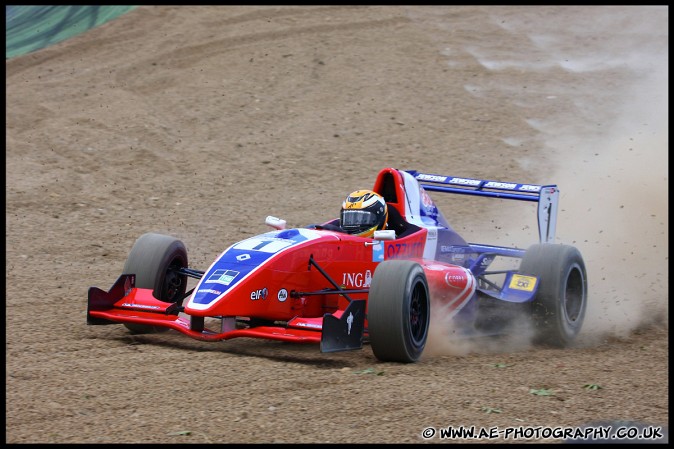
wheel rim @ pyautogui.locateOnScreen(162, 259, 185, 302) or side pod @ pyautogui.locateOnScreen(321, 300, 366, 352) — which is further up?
wheel rim @ pyautogui.locateOnScreen(162, 259, 185, 302)

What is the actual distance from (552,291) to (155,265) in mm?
4145

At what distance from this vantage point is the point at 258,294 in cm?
849

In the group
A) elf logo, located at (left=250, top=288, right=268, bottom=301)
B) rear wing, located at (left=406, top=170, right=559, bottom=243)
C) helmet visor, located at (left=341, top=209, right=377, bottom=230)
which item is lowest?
elf logo, located at (left=250, top=288, right=268, bottom=301)

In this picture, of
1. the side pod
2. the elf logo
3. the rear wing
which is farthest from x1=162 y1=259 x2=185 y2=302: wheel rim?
the rear wing

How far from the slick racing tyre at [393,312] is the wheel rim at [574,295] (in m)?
2.73

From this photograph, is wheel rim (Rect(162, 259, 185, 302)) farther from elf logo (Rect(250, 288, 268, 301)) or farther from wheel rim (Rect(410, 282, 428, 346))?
wheel rim (Rect(410, 282, 428, 346))

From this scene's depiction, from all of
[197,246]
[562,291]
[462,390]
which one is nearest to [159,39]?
[197,246]

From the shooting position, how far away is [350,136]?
19469 mm

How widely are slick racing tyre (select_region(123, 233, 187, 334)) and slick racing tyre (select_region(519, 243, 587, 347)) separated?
12.3ft

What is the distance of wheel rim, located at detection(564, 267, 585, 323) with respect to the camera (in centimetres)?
1057

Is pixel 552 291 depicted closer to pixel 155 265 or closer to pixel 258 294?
pixel 258 294

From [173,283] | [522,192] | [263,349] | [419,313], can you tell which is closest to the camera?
[419,313]

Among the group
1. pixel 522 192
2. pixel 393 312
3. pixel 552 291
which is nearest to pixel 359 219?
pixel 393 312

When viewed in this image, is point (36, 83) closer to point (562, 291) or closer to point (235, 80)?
point (235, 80)
